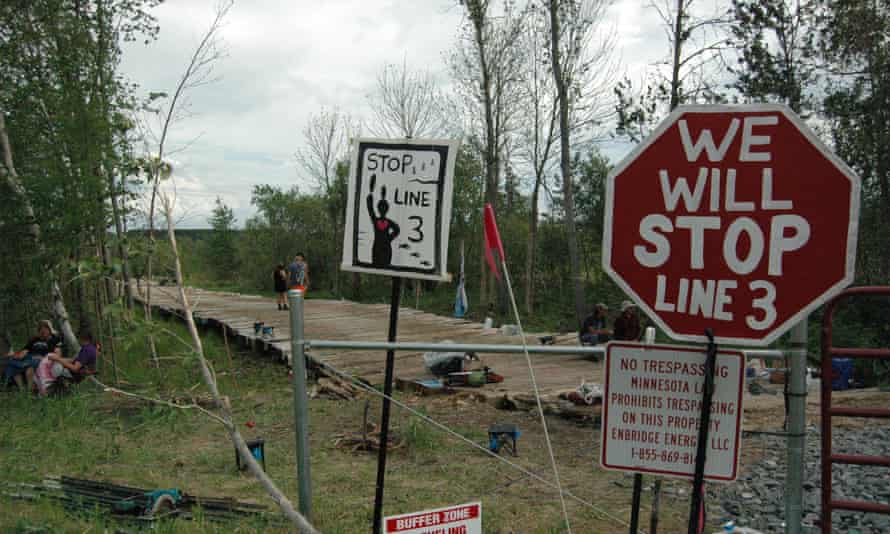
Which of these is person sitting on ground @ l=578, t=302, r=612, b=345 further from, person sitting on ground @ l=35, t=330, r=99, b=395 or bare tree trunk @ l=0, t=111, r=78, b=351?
bare tree trunk @ l=0, t=111, r=78, b=351

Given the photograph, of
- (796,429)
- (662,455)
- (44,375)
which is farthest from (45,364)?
(796,429)

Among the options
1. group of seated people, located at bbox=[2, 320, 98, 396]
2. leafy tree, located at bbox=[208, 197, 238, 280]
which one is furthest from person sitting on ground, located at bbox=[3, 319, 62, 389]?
leafy tree, located at bbox=[208, 197, 238, 280]

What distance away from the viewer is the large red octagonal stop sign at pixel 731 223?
6.66ft

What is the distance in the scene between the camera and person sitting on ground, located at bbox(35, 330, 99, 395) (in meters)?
10.3

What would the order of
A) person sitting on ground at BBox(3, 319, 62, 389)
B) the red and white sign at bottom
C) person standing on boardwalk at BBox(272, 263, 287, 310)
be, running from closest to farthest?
the red and white sign at bottom → person sitting on ground at BBox(3, 319, 62, 389) → person standing on boardwalk at BBox(272, 263, 287, 310)

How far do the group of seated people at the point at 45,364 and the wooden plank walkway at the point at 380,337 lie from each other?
1.71m

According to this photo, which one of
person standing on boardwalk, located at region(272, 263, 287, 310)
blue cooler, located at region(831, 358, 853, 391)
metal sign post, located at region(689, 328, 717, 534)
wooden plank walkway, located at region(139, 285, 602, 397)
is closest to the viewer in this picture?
metal sign post, located at region(689, 328, 717, 534)

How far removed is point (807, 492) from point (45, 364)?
10.5 metres

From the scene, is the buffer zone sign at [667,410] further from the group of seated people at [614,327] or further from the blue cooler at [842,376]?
the blue cooler at [842,376]

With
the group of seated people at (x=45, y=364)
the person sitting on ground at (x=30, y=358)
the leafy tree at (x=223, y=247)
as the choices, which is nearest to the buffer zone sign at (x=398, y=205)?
the group of seated people at (x=45, y=364)

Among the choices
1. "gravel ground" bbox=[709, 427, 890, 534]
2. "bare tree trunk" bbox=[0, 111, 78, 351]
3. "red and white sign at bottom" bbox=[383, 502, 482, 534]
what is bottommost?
"gravel ground" bbox=[709, 427, 890, 534]

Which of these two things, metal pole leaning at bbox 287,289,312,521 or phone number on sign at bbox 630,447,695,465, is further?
metal pole leaning at bbox 287,289,312,521

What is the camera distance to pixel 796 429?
233cm

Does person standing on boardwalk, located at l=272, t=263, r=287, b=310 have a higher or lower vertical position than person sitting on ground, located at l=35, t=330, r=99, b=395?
higher
